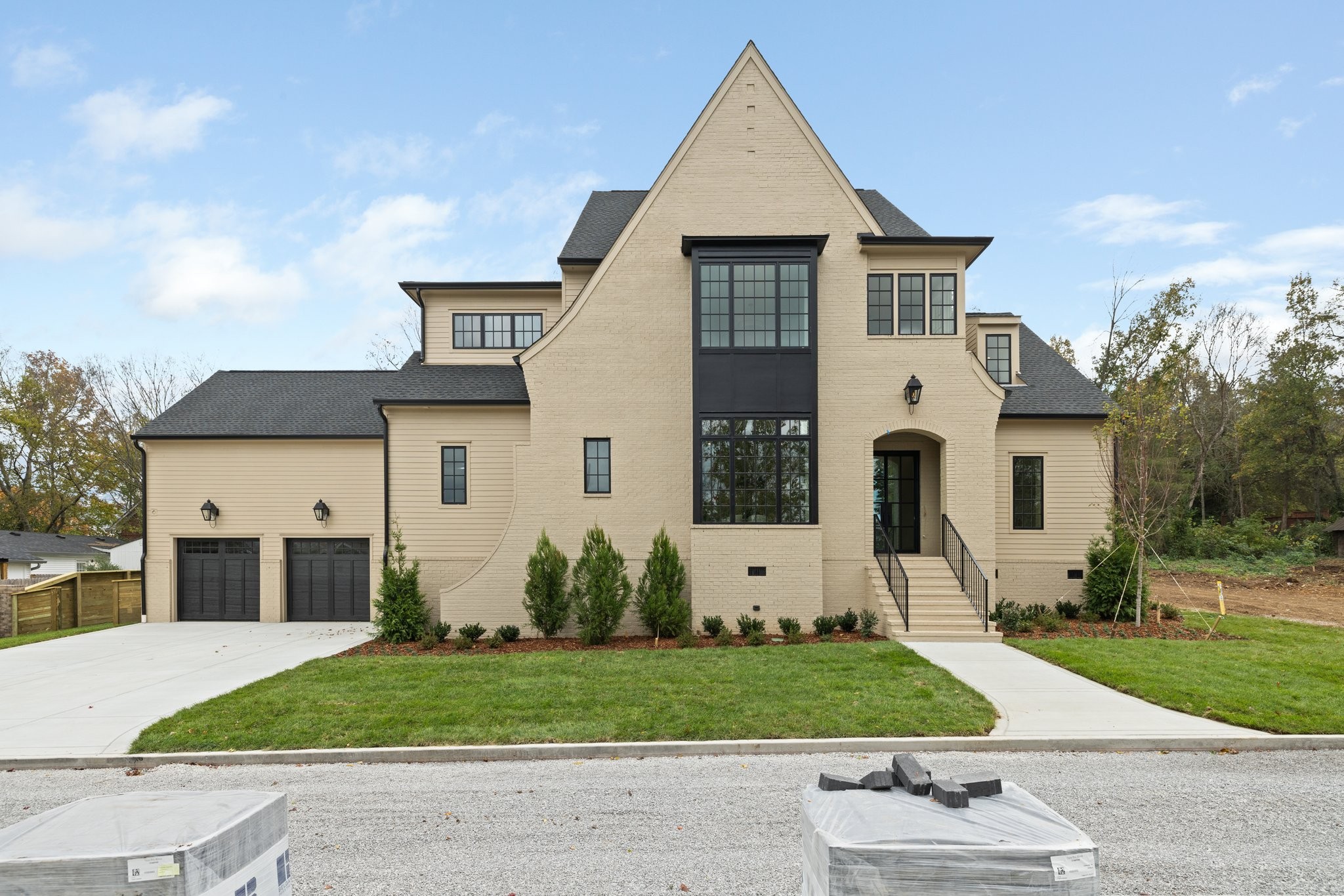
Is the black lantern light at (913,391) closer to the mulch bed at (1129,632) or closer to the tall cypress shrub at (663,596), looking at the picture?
the mulch bed at (1129,632)

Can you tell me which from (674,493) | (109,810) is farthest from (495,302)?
(109,810)

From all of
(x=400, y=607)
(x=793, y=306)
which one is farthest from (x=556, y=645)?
(x=793, y=306)

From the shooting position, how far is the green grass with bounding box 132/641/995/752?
786 cm

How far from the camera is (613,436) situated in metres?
15.6

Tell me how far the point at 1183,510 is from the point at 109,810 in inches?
1640

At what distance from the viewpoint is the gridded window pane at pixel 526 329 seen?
18625mm

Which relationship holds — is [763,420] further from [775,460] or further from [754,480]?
[754,480]

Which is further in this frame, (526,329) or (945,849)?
(526,329)

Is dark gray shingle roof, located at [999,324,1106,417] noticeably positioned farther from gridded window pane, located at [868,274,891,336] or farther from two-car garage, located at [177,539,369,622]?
two-car garage, located at [177,539,369,622]

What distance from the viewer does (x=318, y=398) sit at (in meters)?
20.5

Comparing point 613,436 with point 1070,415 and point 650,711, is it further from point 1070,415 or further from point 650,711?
point 1070,415

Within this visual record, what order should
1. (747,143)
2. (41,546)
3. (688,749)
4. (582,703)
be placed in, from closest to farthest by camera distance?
(688,749), (582,703), (747,143), (41,546)

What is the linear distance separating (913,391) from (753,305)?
155 inches

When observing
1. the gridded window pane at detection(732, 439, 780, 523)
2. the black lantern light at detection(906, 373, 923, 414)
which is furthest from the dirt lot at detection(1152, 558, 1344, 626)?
the gridded window pane at detection(732, 439, 780, 523)
